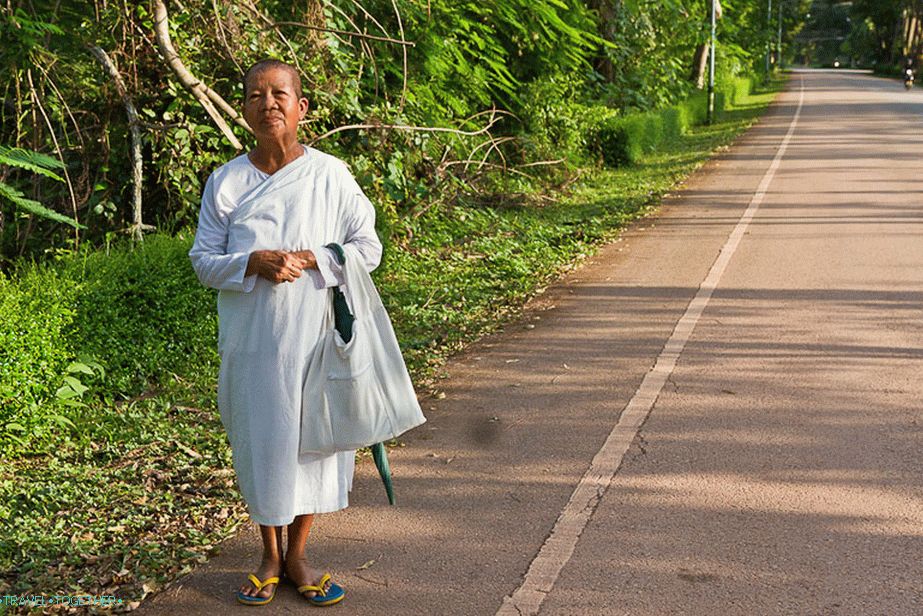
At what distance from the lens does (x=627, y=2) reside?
16672mm

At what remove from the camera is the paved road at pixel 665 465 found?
14.5 feet

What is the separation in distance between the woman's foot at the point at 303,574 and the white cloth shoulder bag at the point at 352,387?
1.57 ft

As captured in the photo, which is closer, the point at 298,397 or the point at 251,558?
the point at 298,397

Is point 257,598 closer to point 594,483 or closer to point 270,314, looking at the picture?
point 270,314

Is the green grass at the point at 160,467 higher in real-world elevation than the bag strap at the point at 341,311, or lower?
lower

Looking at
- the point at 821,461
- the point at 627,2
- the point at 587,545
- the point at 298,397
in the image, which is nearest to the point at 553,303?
the point at 821,461

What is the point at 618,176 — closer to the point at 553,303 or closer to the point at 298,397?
the point at 553,303

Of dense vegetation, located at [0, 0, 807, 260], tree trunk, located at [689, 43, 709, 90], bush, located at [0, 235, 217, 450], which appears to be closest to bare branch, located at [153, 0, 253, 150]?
dense vegetation, located at [0, 0, 807, 260]

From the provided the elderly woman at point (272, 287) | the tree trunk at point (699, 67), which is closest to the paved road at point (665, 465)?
the elderly woman at point (272, 287)

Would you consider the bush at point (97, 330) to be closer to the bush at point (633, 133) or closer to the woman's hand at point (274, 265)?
the woman's hand at point (274, 265)

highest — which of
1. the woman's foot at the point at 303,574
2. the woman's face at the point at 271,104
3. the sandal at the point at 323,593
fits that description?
the woman's face at the point at 271,104

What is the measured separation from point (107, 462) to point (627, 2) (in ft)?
41.0

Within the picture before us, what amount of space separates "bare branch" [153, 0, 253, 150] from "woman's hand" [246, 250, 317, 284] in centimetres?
605

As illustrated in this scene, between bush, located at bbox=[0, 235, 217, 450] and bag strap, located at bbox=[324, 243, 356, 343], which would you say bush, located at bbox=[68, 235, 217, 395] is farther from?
bag strap, located at bbox=[324, 243, 356, 343]
